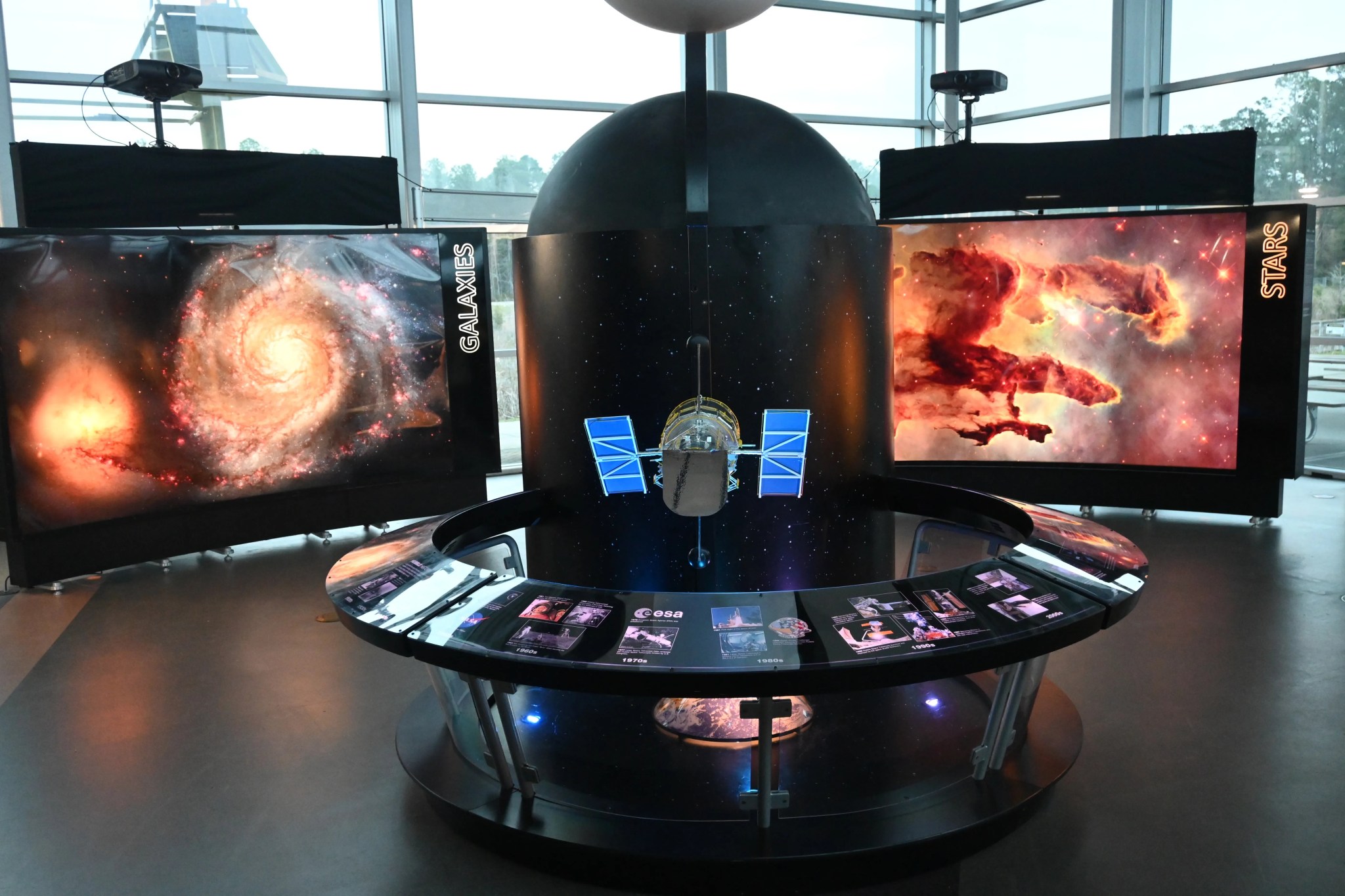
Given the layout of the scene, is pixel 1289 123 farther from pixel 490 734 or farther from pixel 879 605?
pixel 490 734

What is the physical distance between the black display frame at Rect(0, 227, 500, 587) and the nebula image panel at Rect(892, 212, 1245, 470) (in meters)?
4.11

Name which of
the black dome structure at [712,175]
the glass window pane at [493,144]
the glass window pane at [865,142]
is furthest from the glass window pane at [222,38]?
the black dome structure at [712,175]

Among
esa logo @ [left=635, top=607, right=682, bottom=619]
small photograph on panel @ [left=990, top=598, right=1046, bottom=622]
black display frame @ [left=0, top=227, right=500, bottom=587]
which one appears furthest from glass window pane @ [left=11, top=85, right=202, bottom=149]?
small photograph on panel @ [left=990, top=598, right=1046, bottom=622]

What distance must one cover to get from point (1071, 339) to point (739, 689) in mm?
7766

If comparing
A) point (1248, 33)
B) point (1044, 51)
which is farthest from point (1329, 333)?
point (1044, 51)

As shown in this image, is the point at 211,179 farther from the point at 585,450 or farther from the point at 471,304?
the point at 585,450

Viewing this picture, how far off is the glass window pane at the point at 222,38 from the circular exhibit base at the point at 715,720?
30.1 feet

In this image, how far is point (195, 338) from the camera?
8969 millimetres

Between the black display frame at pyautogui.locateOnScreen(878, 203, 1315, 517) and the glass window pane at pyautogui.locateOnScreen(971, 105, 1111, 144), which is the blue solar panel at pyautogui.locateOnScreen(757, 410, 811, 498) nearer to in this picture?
the black display frame at pyautogui.locateOnScreen(878, 203, 1315, 517)

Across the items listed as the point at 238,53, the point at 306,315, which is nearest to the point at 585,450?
the point at 306,315

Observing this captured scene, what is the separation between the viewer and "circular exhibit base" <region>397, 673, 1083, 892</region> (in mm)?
3926

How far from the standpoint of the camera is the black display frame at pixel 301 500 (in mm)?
8305

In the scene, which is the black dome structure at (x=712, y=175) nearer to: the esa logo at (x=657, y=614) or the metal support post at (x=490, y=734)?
the esa logo at (x=657, y=614)

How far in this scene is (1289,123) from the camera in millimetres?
11547
